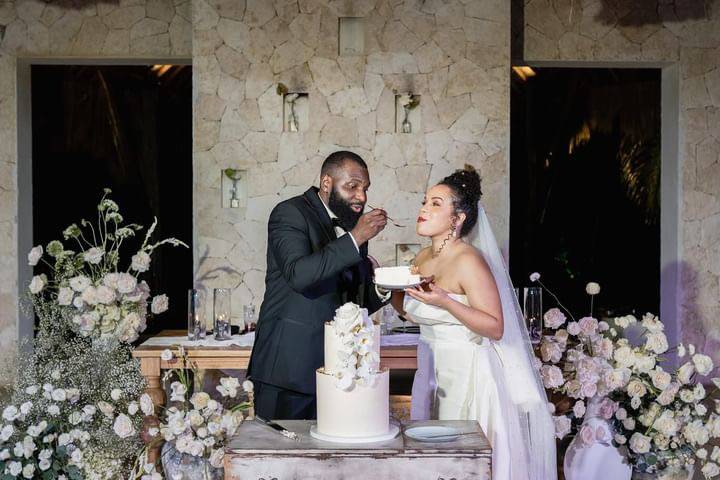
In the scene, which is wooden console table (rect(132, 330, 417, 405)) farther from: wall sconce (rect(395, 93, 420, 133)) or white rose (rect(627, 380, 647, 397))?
wall sconce (rect(395, 93, 420, 133))

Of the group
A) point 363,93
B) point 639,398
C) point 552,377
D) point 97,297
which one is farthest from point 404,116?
point 639,398

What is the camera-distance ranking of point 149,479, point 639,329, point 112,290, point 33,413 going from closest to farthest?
1. point 149,479
2. point 33,413
3. point 112,290
4. point 639,329

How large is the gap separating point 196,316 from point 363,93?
2021 mm

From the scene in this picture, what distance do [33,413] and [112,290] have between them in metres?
0.71

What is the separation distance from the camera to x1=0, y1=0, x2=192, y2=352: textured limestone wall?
21.5 feet

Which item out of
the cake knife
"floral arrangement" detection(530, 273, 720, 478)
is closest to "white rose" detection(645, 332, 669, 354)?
"floral arrangement" detection(530, 273, 720, 478)

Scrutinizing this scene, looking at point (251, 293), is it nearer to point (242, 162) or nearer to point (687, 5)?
point (242, 162)

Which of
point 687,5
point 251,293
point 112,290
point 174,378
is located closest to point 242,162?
point 251,293

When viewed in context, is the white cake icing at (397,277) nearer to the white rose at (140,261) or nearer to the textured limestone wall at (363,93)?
the white rose at (140,261)

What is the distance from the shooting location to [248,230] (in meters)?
6.23

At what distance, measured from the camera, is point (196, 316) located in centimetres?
505

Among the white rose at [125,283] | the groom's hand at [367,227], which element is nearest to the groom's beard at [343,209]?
the groom's hand at [367,227]

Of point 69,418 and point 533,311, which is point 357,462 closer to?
point 69,418

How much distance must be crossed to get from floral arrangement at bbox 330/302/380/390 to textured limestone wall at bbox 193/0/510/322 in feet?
11.4
